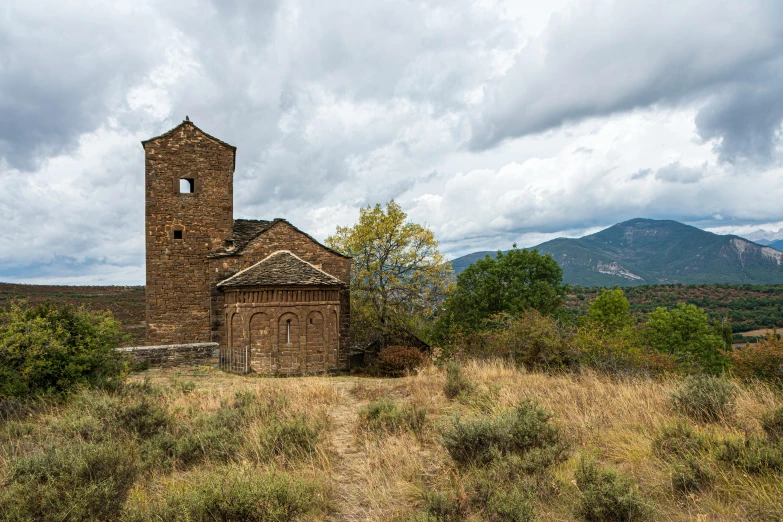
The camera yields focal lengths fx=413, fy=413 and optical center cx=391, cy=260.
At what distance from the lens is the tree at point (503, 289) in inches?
880

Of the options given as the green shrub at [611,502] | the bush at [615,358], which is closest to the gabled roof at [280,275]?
the bush at [615,358]

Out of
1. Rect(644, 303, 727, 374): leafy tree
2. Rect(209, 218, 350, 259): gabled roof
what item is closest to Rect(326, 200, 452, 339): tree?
Rect(209, 218, 350, 259): gabled roof

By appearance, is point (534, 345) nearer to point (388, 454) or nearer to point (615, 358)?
point (615, 358)

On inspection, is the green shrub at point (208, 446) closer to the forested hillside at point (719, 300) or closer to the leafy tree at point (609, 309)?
the leafy tree at point (609, 309)

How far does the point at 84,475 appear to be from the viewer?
3748 mm

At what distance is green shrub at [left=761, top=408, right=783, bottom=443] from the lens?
4.35m

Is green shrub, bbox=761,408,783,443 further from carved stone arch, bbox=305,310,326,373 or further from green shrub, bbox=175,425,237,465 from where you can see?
carved stone arch, bbox=305,310,326,373

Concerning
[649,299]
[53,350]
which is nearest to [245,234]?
[53,350]

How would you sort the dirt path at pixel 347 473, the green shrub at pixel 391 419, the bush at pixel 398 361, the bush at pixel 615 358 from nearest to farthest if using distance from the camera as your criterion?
1. the dirt path at pixel 347 473
2. the green shrub at pixel 391 419
3. the bush at pixel 615 358
4. the bush at pixel 398 361

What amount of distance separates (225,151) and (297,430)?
16761 millimetres

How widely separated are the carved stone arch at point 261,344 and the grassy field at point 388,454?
7.34 metres

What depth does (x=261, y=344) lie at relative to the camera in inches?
604

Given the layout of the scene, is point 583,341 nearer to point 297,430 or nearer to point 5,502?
point 297,430

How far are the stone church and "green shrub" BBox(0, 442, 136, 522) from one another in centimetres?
1136
